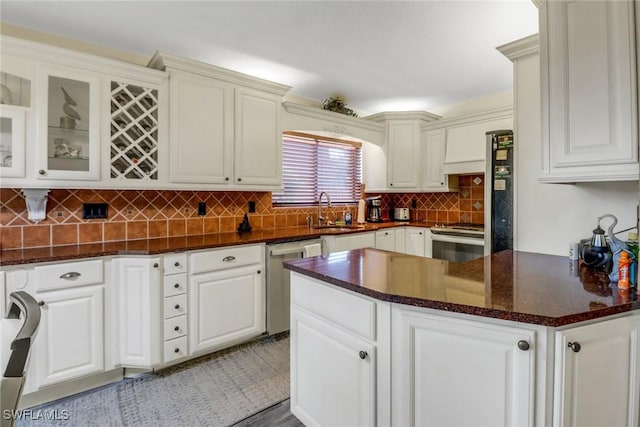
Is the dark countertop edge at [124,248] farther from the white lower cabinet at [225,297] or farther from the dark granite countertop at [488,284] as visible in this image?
the dark granite countertop at [488,284]

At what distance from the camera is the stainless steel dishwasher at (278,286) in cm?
278

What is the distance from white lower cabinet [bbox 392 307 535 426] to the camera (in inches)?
38.8

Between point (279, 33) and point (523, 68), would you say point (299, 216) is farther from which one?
point (523, 68)

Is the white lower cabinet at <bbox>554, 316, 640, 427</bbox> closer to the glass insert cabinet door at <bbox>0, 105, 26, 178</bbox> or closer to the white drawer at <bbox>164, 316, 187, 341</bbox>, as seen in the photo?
the white drawer at <bbox>164, 316, 187, 341</bbox>

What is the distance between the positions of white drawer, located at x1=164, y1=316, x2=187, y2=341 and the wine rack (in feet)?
3.52

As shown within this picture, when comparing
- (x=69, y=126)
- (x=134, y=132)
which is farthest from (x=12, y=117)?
(x=134, y=132)

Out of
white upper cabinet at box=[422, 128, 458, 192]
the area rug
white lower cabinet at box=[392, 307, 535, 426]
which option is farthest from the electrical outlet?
white upper cabinet at box=[422, 128, 458, 192]

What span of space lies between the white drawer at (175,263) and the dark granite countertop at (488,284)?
1.09 m

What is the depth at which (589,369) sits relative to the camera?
103cm

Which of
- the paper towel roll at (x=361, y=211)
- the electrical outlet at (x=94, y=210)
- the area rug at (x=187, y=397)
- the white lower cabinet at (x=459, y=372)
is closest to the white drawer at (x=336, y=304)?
the white lower cabinet at (x=459, y=372)

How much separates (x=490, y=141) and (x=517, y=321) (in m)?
2.31

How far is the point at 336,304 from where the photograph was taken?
54.8 inches

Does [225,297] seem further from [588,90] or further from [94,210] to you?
[588,90]

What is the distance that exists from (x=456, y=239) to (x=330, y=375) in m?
2.57
